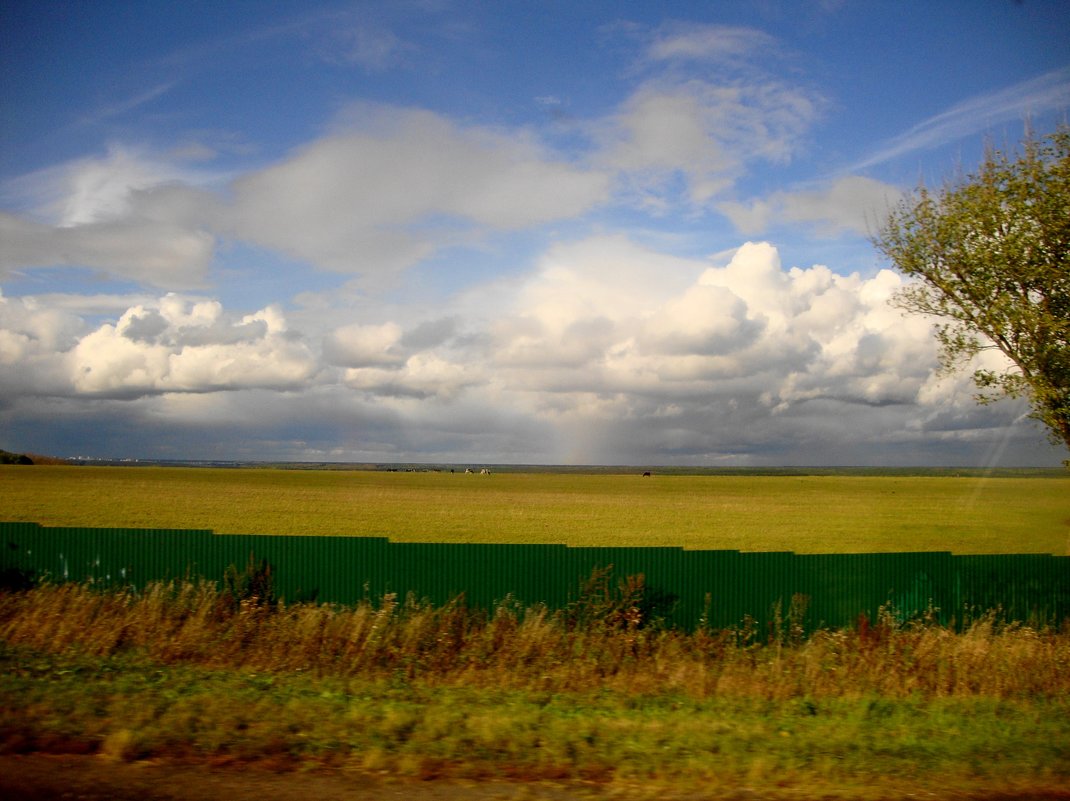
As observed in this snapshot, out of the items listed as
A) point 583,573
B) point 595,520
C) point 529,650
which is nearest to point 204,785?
point 529,650

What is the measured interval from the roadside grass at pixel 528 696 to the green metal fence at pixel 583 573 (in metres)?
1.36

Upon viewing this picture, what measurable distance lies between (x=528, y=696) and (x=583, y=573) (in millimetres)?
6297

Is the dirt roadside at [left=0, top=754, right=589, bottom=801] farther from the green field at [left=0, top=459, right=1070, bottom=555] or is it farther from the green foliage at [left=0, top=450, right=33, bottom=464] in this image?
the green foliage at [left=0, top=450, right=33, bottom=464]

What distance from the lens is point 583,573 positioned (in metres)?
15.6

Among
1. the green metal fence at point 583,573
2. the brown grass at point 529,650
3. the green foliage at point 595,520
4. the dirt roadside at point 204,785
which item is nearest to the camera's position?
the dirt roadside at point 204,785

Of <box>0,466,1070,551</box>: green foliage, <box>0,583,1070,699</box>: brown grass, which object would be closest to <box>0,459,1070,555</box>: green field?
<box>0,466,1070,551</box>: green foliage

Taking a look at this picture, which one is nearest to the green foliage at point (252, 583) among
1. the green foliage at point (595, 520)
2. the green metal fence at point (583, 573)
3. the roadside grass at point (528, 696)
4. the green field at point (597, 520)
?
the green metal fence at point (583, 573)

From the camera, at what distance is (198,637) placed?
446 inches

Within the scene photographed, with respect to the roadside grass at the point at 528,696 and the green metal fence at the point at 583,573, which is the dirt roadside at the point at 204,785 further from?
the green metal fence at the point at 583,573

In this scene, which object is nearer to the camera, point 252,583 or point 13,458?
point 252,583

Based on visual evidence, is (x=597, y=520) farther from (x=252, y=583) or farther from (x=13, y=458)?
(x=13, y=458)

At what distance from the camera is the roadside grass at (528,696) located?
263 inches

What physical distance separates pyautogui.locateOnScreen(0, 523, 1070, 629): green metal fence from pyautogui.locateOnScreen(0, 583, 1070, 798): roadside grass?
4.45 ft

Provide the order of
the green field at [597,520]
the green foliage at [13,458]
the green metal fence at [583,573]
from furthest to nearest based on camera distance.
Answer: the green foliage at [13,458] < the green field at [597,520] < the green metal fence at [583,573]
